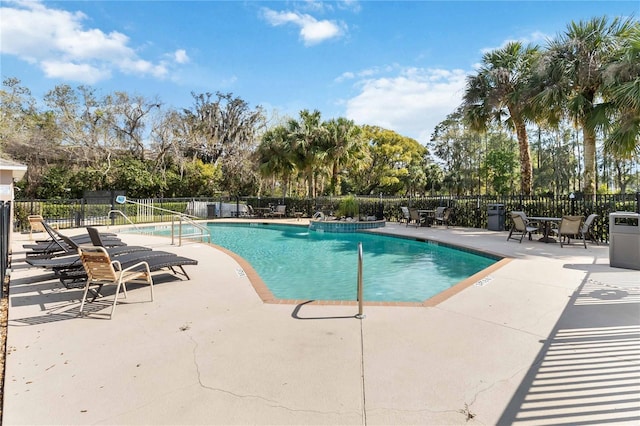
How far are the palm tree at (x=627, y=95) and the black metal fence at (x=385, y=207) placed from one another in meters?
1.50

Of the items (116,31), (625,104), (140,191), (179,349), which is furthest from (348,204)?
(140,191)

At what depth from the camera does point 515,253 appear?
7.79 meters

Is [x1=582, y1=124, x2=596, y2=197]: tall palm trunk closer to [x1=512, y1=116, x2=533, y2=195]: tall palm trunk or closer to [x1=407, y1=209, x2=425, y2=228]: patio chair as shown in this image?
[x1=512, y1=116, x2=533, y2=195]: tall palm trunk

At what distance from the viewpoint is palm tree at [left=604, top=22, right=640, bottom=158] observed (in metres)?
8.03

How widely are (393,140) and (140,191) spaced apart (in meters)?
25.5

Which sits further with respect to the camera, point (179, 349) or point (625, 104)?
point (625, 104)

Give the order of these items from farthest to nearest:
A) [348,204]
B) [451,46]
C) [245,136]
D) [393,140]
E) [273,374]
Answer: [393,140] → [245,136] → [348,204] → [451,46] → [273,374]

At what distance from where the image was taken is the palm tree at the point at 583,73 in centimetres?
1038

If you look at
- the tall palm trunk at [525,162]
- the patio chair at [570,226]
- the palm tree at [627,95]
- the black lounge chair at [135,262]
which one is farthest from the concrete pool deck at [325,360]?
the tall palm trunk at [525,162]

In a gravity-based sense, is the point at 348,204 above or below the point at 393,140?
below

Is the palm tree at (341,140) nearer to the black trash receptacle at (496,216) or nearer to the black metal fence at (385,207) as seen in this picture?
the black metal fence at (385,207)

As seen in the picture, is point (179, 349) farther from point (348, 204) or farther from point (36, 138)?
point (36, 138)

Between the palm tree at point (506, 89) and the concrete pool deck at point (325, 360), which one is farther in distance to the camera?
the palm tree at point (506, 89)

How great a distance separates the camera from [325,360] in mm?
2807
